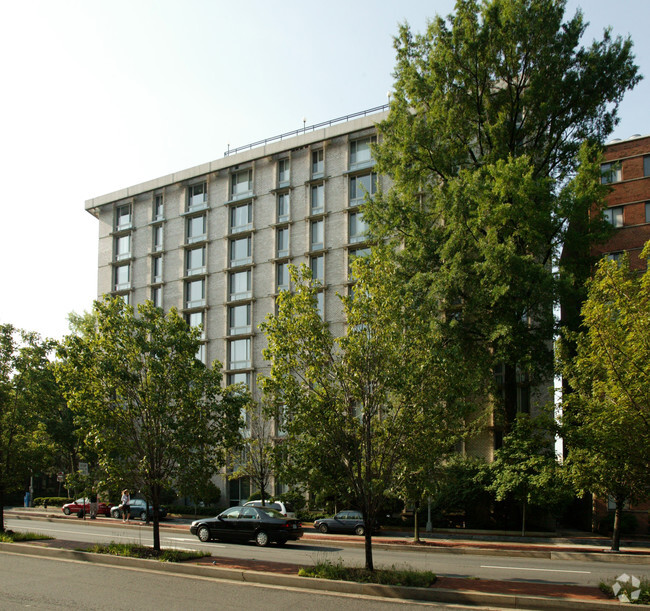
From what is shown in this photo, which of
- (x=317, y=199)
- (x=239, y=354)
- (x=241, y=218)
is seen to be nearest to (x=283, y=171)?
(x=317, y=199)

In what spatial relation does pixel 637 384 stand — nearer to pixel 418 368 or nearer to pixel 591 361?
pixel 591 361

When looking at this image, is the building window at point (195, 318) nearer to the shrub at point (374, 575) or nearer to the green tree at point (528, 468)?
the green tree at point (528, 468)

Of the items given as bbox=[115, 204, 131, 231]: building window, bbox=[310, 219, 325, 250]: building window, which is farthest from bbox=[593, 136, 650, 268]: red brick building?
bbox=[115, 204, 131, 231]: building window

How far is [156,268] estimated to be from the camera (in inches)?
1903

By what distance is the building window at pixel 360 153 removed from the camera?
40.8m

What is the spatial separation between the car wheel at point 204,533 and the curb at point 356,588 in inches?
278

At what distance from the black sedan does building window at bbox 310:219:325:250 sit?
21338mm

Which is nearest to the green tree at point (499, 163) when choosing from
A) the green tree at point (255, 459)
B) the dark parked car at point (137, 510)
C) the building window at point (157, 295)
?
the green tree at point (255, 459)

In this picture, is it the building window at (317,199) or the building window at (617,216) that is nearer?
the building window at (617,216)

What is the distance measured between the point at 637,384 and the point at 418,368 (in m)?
4.56

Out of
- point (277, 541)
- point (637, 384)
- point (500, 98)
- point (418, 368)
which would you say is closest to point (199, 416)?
point (418, 368)

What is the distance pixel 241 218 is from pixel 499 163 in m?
25.1

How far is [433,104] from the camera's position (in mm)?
26969

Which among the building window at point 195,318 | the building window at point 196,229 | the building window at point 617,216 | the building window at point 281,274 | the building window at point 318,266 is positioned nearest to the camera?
the building window at point 617,216
